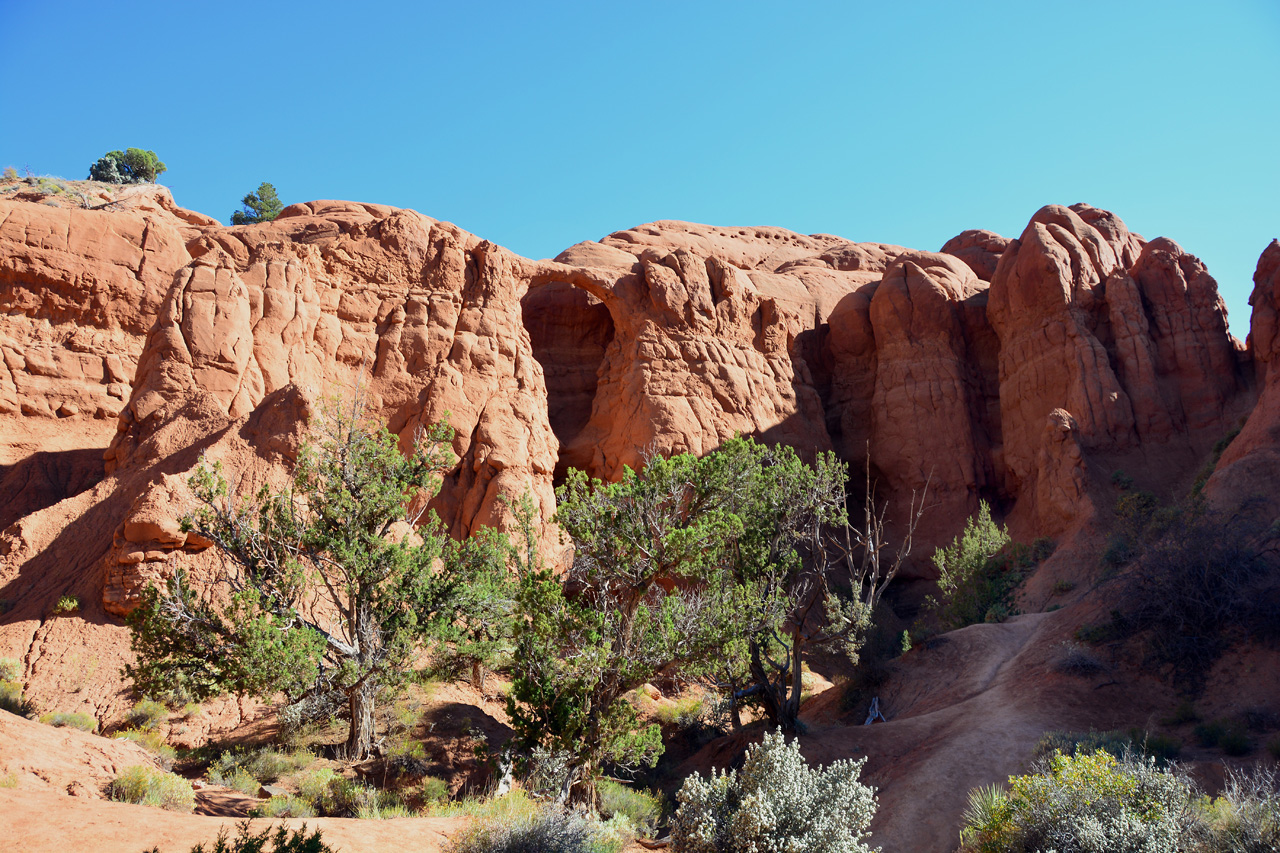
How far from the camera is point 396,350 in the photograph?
25.7 m

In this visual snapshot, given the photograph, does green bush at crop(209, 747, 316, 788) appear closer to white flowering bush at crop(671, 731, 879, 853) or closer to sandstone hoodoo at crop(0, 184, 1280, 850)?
sandstone hoodoo at crop(0, 184, 1280, 850)

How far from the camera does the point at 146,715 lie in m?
14.4

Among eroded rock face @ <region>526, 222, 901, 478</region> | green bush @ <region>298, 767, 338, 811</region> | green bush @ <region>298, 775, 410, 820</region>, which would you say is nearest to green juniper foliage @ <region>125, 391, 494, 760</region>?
green bush @ <region>298, 767, 338, 811</region>

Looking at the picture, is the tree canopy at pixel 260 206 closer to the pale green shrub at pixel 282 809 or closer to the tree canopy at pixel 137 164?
the tree canopy at pixel 137 164

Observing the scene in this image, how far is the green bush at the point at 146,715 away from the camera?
14312 millimetres

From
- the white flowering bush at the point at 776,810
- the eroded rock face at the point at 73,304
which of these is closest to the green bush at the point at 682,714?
the white flowering bush at the point at 776,810

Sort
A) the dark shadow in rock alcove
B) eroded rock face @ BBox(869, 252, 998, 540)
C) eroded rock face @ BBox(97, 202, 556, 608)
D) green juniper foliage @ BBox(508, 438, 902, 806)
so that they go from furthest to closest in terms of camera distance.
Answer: the dark shadow in rock alcove, eroded rock face @ BBox(869, 252, 998, 540), eroded rock face @ BBox(97, 202, 556, 608), green juniper foliage @ BBox(508, 438, 902, 806)

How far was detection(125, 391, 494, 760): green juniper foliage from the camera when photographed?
12344 millimetres

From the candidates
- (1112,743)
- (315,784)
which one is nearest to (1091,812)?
(1112,743)

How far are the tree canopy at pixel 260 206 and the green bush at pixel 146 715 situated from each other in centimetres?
4378

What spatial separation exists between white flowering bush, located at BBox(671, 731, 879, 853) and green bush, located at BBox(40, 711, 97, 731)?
10984 millimetres

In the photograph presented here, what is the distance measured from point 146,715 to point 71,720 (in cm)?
114

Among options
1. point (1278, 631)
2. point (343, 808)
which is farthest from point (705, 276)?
point (343, 808)

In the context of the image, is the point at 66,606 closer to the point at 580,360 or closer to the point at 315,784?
the point at 315,784
